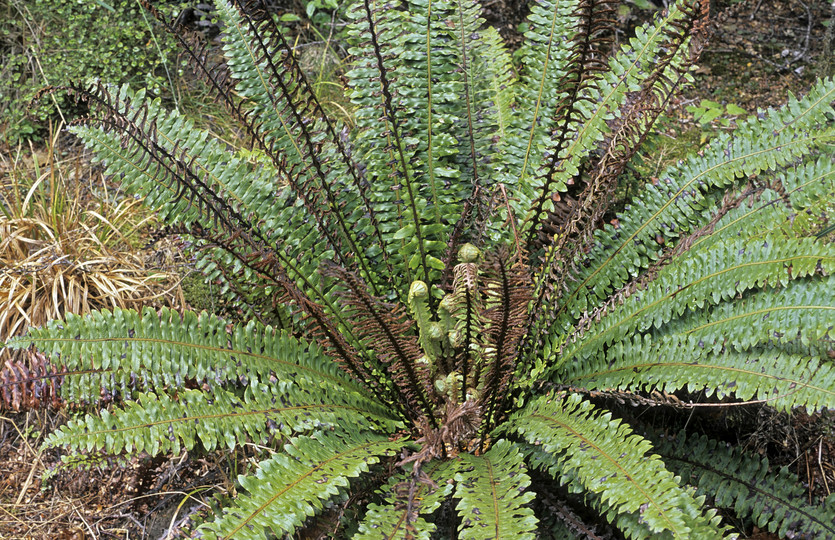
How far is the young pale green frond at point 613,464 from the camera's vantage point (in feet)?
4.79

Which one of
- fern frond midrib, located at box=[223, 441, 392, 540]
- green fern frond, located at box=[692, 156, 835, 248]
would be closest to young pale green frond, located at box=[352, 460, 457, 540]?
fern frond midrib, located at box=[223, 441, 392, 540]

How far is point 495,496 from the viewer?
5.37 ft

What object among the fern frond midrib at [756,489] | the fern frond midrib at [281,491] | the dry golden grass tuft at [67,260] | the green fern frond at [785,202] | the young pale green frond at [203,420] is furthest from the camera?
the dry golden grass tuft at [67,260]

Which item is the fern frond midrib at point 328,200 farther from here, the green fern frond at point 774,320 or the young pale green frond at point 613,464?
the green fern frond at point 774,320

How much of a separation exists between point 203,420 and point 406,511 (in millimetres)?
595

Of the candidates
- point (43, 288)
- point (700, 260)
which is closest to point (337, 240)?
point (700, 260)

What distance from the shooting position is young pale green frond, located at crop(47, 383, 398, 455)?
1.69 m

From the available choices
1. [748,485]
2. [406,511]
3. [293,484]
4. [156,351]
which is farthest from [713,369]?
[156,351]

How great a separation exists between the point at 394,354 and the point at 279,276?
46 centimetres

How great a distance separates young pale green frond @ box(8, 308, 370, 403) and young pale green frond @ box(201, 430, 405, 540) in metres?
0.25

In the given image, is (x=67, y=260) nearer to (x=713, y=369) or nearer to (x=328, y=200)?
(x=328, y=200)

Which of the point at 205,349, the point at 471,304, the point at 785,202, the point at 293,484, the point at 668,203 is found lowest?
the point at 293,484

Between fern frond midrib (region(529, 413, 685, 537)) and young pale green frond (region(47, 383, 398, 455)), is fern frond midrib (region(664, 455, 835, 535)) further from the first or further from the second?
young pale green frond (region(47, 383, 398, 455))

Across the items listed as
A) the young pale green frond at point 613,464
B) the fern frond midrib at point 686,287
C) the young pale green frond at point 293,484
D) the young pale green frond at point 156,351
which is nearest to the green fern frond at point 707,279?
the fern frond midrib at point 686,287
